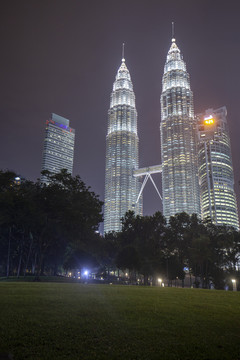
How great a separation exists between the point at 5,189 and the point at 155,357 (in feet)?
153

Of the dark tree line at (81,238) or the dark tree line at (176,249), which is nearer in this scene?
the dark tree line at (81,238)

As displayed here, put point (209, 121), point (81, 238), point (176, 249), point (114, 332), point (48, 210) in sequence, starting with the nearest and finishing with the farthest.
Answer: point (114, 332) < point (209, 121) < point (48, 210) < point (81, 238) < point (176, 249)

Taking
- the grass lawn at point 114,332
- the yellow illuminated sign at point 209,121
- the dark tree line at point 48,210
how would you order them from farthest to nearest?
the dark tree line at point 48,210 < the yellow illuminated sign at point 209,121 < the grass lawn at point 114,332

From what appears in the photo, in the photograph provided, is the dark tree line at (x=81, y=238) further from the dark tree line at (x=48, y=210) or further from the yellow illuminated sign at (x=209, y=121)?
the yellow illuminated sign at (x=209, y=121)

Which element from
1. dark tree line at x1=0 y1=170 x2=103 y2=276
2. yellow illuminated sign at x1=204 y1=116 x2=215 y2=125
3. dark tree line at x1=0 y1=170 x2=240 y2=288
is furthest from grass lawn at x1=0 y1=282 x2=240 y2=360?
dark tree line at x1=0 y1=170 x2=240 y2=288

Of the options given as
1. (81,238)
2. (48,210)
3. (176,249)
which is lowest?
(176,249)

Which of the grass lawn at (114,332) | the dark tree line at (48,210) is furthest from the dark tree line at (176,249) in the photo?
the grass lawn at (114,332)

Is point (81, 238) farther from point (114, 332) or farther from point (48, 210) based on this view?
point (114, 332)

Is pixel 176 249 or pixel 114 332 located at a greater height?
pixel 176 249

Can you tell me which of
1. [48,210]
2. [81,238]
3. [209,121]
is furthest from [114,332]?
[81,238]

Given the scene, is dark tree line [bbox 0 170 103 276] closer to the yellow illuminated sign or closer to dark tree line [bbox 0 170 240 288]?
dark tree line [bbox 0 170 240 288]

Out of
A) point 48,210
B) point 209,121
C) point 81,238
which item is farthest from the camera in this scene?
point 81,238

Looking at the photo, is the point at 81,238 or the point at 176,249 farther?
the point at 176,249

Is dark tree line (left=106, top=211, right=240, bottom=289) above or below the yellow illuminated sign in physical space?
below
